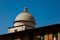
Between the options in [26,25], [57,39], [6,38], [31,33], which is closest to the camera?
[57,39]

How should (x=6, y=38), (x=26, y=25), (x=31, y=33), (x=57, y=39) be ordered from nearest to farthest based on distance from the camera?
(x=57, y=39)
(x=31, y=33)
(x=6, y=38)
(x=26, y=25)

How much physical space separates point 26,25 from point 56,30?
16010 mm

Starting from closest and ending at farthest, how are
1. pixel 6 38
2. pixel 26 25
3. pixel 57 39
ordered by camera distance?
pixel 57 39 → pixel 6 38 → pixel 26 25

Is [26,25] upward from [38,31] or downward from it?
upward

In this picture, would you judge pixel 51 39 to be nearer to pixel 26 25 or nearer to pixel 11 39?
pixel 11 39

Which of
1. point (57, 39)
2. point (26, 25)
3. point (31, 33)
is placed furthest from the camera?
point (26, 25)

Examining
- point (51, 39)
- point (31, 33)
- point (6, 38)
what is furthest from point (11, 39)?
point (51, 39)

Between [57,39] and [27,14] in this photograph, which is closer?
[57,39]

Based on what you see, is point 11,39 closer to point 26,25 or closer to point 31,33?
point 31,33

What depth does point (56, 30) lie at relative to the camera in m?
44.4

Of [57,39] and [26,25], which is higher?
[26,25]

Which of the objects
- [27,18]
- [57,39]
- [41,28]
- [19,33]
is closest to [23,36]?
[19,33]

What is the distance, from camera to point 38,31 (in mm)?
46688

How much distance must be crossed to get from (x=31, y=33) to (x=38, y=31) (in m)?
1.56
